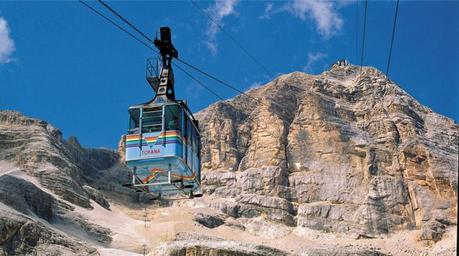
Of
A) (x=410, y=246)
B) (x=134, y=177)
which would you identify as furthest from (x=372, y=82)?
(x=134, y=177)

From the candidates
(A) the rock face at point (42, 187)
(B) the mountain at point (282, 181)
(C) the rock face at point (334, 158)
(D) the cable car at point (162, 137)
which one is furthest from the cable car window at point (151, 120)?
A: (C) the rock face at point (334, 158)

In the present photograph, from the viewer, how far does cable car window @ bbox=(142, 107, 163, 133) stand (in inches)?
1008

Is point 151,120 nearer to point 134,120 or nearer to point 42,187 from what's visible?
point 134,120

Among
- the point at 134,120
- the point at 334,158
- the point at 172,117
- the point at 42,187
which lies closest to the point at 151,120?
the point at 172,117

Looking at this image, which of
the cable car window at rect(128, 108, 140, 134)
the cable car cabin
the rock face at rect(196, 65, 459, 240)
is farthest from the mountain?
the cable car cabin

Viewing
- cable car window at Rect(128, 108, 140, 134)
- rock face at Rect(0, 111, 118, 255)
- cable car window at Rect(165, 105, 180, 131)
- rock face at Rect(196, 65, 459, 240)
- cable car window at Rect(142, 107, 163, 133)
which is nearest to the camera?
cable car window at Rect(165, 105, 180, 131)

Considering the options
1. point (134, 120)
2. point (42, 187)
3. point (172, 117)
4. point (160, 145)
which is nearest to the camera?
point (160, 145)

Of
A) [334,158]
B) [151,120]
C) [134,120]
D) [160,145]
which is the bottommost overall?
[160,145]

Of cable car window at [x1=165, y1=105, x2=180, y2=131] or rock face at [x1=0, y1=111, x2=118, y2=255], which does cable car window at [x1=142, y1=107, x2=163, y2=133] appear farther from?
rock face at [x1=0, y1=111, x2=118, y2=255]

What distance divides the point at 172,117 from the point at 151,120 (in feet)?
2.41

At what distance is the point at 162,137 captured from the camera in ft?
83.2

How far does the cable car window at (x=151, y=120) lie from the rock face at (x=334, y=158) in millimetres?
111882

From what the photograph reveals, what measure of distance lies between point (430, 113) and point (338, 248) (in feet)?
227

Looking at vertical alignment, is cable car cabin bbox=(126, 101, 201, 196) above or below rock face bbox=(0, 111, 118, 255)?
below
